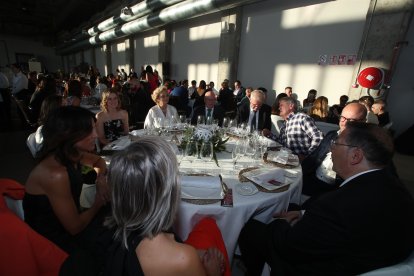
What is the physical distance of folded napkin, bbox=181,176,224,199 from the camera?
5.16ft

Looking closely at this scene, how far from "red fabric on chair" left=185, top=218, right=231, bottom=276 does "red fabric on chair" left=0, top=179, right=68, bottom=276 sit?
2.17 ft

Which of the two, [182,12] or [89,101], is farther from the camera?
[182,12]

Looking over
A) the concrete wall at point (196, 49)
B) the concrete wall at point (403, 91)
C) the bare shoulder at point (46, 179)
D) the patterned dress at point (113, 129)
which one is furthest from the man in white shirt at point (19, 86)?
the concrete wall at point (403, 91)

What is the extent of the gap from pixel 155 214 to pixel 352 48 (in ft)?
21.5

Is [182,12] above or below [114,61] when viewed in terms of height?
above

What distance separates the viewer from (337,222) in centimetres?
118

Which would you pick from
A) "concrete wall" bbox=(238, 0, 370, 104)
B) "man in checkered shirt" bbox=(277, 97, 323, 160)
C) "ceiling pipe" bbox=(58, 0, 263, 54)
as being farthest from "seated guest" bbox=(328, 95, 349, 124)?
"ceiling pipe" bbox=(58, 0, 263, 54)

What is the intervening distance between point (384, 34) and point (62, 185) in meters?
6.47

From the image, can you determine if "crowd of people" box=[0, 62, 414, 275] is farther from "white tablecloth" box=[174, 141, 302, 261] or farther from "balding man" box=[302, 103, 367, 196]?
"balding man" box=[302, 103, 367, 196]

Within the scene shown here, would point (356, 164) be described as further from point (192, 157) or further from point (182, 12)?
point (182, 12)

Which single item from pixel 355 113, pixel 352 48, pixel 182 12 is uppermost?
pixel 182 12

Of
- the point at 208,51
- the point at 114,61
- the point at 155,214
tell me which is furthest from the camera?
the point at 114,61

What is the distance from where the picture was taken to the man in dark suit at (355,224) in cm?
114

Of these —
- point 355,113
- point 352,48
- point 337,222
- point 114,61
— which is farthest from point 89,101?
point 114,61
